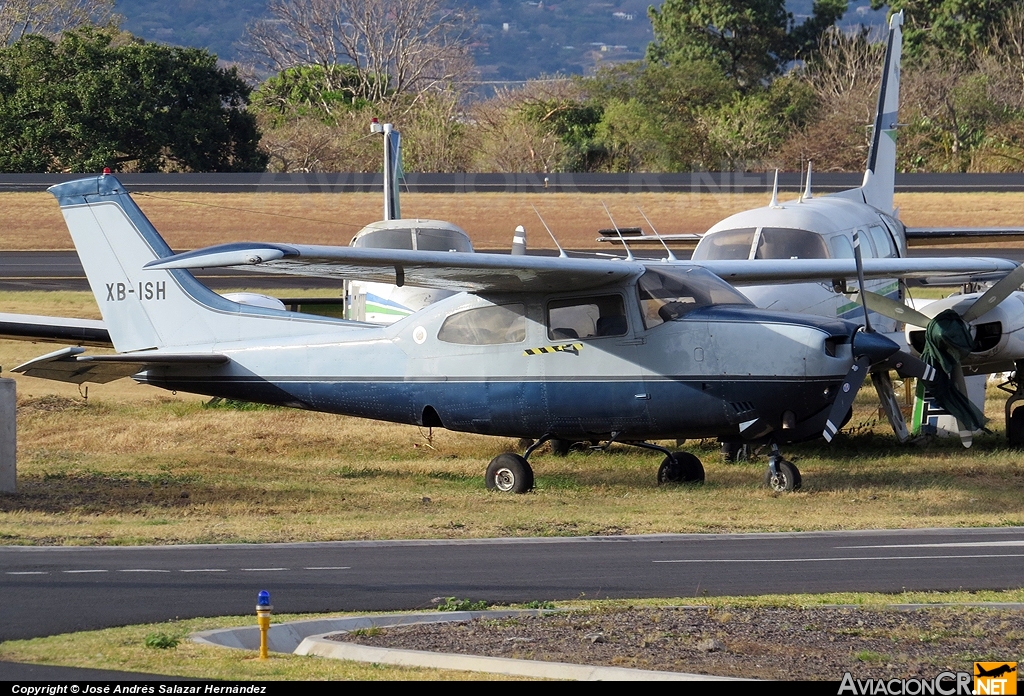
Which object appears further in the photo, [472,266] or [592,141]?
[592,141]

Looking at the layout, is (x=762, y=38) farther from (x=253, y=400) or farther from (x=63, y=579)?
(x=63, y=579)

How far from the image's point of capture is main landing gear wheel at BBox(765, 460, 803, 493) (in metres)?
→ 15.6

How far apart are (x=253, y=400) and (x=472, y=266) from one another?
14.8 ft

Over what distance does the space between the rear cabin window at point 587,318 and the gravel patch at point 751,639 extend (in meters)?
7.03

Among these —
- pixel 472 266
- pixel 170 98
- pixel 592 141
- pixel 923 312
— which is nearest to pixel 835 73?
pixel 592 141

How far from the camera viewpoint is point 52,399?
73.7ft

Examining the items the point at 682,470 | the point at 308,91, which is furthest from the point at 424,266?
the point at 308,91

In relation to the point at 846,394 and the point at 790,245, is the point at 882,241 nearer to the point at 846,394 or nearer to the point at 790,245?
the point at 790,245

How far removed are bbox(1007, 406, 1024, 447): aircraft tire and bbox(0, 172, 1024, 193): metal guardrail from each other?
2775cm

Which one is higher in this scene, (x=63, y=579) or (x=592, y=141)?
(x=592, y=141)

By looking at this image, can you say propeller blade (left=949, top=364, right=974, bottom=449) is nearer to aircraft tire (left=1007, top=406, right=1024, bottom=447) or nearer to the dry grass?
aircraft tire (left=1007, top=406, right=1024, bottom=447)

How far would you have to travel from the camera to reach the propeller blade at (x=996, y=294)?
17219 mm

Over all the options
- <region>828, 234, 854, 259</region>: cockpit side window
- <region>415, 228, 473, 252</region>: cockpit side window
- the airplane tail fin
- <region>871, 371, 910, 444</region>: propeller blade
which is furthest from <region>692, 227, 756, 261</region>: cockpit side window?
the airplane tail fin

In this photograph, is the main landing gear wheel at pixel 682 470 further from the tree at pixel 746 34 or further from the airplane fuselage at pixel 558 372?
the tree at pixel 746 34
